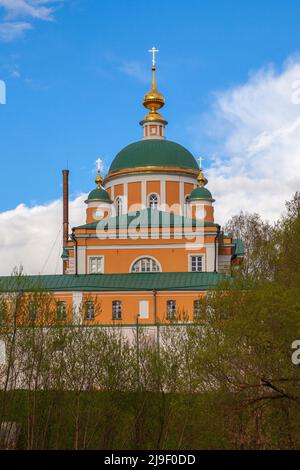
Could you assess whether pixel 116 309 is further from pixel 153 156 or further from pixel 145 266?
pixel 153 156

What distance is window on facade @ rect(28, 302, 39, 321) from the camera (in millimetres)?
22703

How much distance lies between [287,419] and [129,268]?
21.3 metres

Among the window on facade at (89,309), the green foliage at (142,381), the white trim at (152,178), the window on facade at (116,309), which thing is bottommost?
the green foliage at (142,381)

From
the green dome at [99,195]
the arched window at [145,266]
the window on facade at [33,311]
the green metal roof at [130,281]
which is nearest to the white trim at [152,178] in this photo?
the green dome at [99,195]

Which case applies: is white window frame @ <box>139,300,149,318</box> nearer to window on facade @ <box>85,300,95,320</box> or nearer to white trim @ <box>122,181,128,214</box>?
window on facade @ <box>85,300,95,320</box>

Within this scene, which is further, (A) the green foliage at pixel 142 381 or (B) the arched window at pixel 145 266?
(B) the arched window at pixel 145 266

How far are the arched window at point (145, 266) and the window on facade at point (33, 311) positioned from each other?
51.9 feet

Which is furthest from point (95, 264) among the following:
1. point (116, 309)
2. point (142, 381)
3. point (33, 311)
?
point (142, 381)

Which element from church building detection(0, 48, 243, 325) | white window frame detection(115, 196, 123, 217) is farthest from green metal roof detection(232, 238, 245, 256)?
white window frame detection(115, 196, 123, 217)

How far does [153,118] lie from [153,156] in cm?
409

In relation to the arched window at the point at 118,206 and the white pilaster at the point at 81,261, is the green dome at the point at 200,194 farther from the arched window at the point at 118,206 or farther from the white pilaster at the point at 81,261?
the white pilaster at the point at 81,261

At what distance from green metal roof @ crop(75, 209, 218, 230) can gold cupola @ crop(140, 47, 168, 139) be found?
9203mm

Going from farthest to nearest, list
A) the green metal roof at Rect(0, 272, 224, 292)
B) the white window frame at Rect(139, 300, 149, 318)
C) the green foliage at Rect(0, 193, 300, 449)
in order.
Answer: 1. the green metal roof at Rect(0, 272, 224, 292)
2. the white window frame at Rect(139, 300, 149, 318)
3. the green foliage at Rect(0, 193, 300, 449)

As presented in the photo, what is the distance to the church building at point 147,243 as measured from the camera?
116 feet
